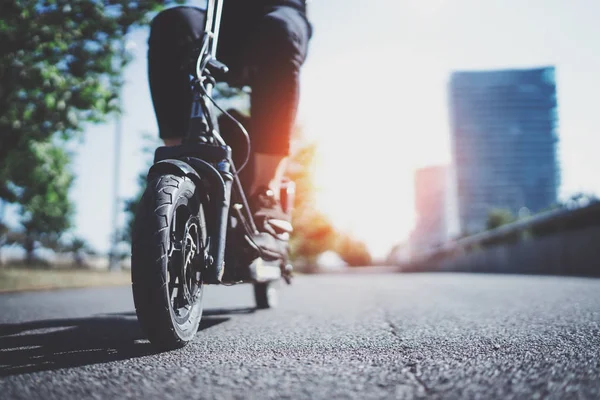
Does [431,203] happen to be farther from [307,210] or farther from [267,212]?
[267,212]

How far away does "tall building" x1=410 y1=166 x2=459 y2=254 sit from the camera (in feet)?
413

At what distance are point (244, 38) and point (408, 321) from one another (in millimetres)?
1839

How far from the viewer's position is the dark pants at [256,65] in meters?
2.56

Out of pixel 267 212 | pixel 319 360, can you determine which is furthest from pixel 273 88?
pixel 319 360

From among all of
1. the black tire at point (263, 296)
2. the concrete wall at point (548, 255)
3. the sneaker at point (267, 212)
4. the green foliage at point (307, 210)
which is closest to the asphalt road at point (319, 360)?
the sneaker at point (267, 212)

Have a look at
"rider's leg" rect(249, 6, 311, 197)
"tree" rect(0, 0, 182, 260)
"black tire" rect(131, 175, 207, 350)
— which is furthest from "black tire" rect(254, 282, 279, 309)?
"tree" rect(0, 0, 182, 260)

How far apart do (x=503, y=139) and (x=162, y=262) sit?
146280 millimetres

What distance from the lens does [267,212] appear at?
262cm

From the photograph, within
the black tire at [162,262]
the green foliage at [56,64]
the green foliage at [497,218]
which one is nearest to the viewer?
the black tire at [162,262]

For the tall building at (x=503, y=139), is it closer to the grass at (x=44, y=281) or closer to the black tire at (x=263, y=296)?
the grass at (x=44, y=281)

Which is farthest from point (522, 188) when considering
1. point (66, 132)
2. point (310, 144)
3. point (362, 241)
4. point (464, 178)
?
point (66, 132)

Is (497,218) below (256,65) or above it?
below

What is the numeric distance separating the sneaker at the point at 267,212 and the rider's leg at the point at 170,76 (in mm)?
530

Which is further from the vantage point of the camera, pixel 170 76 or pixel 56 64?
pixel 56 64
